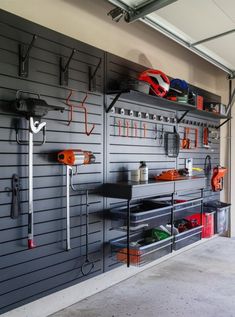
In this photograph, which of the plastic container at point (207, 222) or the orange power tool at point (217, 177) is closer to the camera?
the plastic container at point (207, 222)

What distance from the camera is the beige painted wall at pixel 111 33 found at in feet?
8.08

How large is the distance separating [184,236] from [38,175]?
186 centimetres

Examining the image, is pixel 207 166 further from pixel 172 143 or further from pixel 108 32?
pixel 108 32

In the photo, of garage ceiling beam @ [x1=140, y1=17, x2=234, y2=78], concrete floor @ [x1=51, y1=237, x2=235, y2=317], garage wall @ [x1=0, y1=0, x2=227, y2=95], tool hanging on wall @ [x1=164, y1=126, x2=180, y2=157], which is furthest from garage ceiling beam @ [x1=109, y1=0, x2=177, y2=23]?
concrete floor @ [x1=51, y1=237, x2=235, y2=317]

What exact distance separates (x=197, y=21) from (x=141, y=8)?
0.72 m

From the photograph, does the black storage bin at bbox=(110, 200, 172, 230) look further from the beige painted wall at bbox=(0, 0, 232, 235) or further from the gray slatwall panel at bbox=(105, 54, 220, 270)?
the beige painted wall at bbox=(0, 0, 232, 235)

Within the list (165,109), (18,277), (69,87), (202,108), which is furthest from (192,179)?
(18,277)

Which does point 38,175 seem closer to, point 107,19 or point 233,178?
point 107,19

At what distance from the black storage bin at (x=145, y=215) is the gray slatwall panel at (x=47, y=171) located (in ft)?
0.61

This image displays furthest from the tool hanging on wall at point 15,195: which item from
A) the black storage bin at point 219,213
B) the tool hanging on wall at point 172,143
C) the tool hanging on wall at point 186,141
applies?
the black storage bin at point 219,213

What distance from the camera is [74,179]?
2.52m

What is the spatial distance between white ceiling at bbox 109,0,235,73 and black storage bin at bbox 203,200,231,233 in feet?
6.96

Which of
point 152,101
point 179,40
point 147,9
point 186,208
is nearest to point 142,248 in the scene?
point 186,208

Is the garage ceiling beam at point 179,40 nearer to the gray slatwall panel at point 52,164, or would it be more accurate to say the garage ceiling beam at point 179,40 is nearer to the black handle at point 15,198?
the gray slatwall panel at point 52,164
